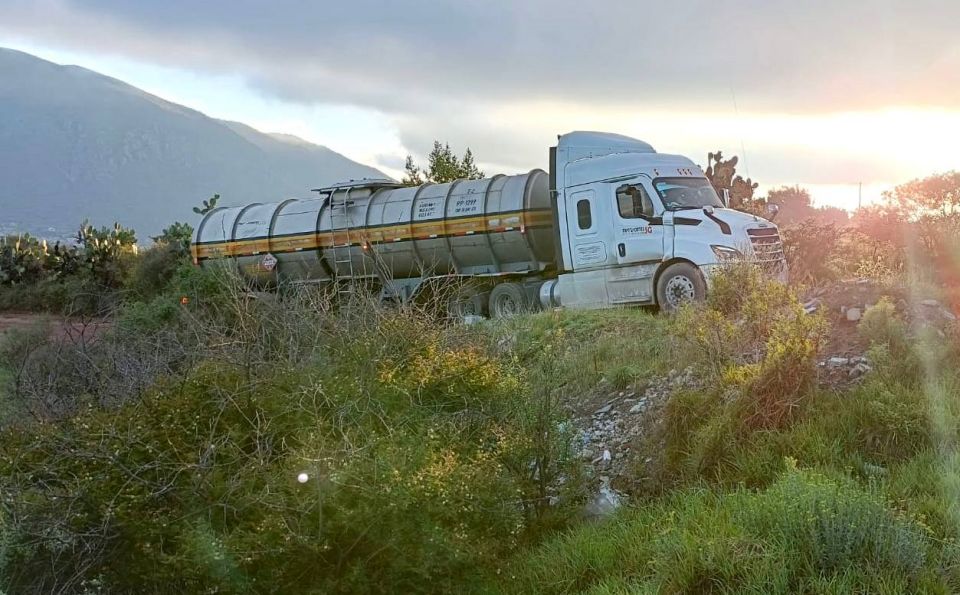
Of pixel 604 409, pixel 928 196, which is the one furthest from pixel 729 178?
pixel 604 409

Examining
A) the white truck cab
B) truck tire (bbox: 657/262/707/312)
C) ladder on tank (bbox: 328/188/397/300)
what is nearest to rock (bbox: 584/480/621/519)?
the white truck cab

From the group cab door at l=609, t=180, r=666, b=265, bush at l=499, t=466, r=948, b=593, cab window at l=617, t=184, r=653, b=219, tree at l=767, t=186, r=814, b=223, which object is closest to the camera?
bush at l=499, t=466, r=948, b=593

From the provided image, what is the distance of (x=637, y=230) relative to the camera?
13.0m

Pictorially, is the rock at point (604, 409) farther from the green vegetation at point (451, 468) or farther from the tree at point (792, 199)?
the tree at point (792, 199)

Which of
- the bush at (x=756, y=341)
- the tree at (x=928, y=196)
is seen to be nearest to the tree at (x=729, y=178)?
the tree at (x=928, y=196)

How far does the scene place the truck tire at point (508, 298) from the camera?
49.9 ft

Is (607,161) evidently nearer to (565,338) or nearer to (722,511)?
(565,338)

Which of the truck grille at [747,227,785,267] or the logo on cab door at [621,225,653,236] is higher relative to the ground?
the logo on cab door at [621,225,653,236]

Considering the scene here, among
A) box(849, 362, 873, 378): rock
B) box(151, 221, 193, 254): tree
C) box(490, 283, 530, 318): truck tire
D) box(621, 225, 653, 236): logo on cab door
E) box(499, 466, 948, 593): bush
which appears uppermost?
box(151, 221, 193, 254): tree

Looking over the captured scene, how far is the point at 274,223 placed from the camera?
18.6 meters

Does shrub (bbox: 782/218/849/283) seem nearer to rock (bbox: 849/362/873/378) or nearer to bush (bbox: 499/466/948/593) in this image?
rock (bbox: 849/362/873/378)

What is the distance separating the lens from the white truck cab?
12.0m

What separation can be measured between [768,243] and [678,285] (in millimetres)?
1586

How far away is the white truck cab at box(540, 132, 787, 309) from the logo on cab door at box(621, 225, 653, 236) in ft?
0.06
